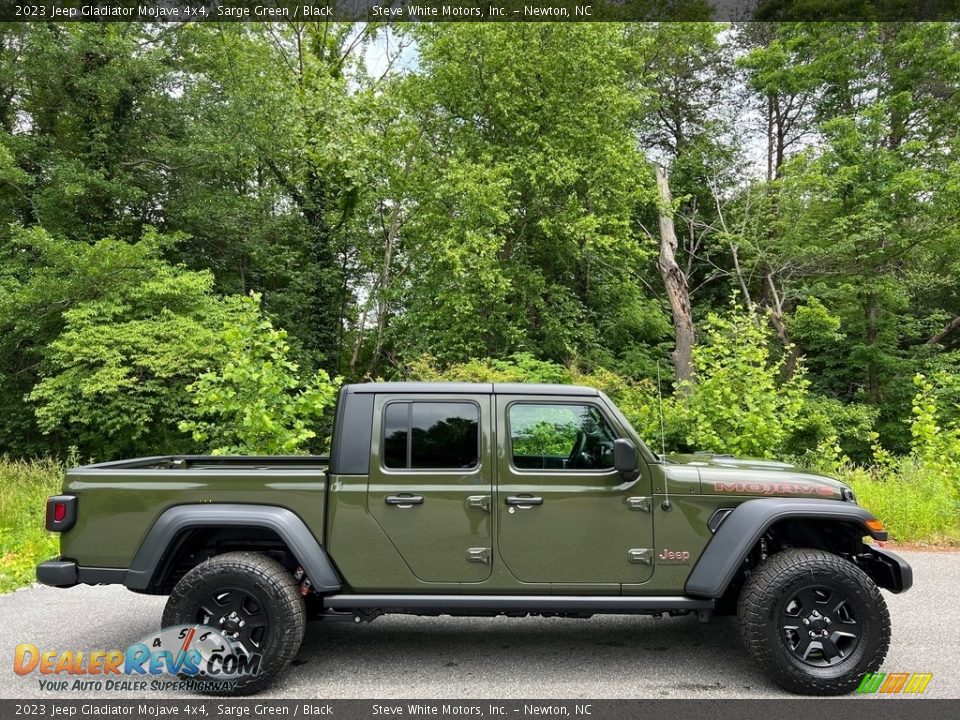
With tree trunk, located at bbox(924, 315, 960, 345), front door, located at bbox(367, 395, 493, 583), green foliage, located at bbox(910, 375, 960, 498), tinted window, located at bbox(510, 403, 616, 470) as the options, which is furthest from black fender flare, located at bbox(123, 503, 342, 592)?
tree trunk, located at bbox(924, 315, 960, 345)

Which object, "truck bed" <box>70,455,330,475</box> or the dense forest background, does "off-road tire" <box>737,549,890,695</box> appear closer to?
"truck bed" <box>70,455,330,475</box>

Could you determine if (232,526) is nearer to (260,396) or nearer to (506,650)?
(506,650)

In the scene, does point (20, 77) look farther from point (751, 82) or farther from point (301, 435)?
point (751, 82)

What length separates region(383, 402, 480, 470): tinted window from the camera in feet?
13.7

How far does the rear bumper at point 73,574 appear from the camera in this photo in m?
3.93

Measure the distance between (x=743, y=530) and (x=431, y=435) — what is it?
6.33 ft

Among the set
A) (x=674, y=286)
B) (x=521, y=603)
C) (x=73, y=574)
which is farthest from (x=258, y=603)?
(x=674, y=286)

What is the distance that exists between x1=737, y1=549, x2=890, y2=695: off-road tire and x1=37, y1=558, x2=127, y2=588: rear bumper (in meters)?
3.68

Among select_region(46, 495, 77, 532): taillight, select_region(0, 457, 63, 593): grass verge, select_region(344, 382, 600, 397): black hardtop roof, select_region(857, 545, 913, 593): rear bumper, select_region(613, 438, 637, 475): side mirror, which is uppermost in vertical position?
select_region(344, 382, 600, 397): black hardtop roof

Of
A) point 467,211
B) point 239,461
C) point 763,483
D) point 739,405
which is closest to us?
point 763,483

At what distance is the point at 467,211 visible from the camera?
1767 cm

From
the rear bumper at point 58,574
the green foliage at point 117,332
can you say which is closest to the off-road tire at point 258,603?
the rear bumper at point 58,574

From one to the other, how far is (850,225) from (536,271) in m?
8.88

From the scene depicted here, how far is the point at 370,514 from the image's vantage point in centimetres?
404
